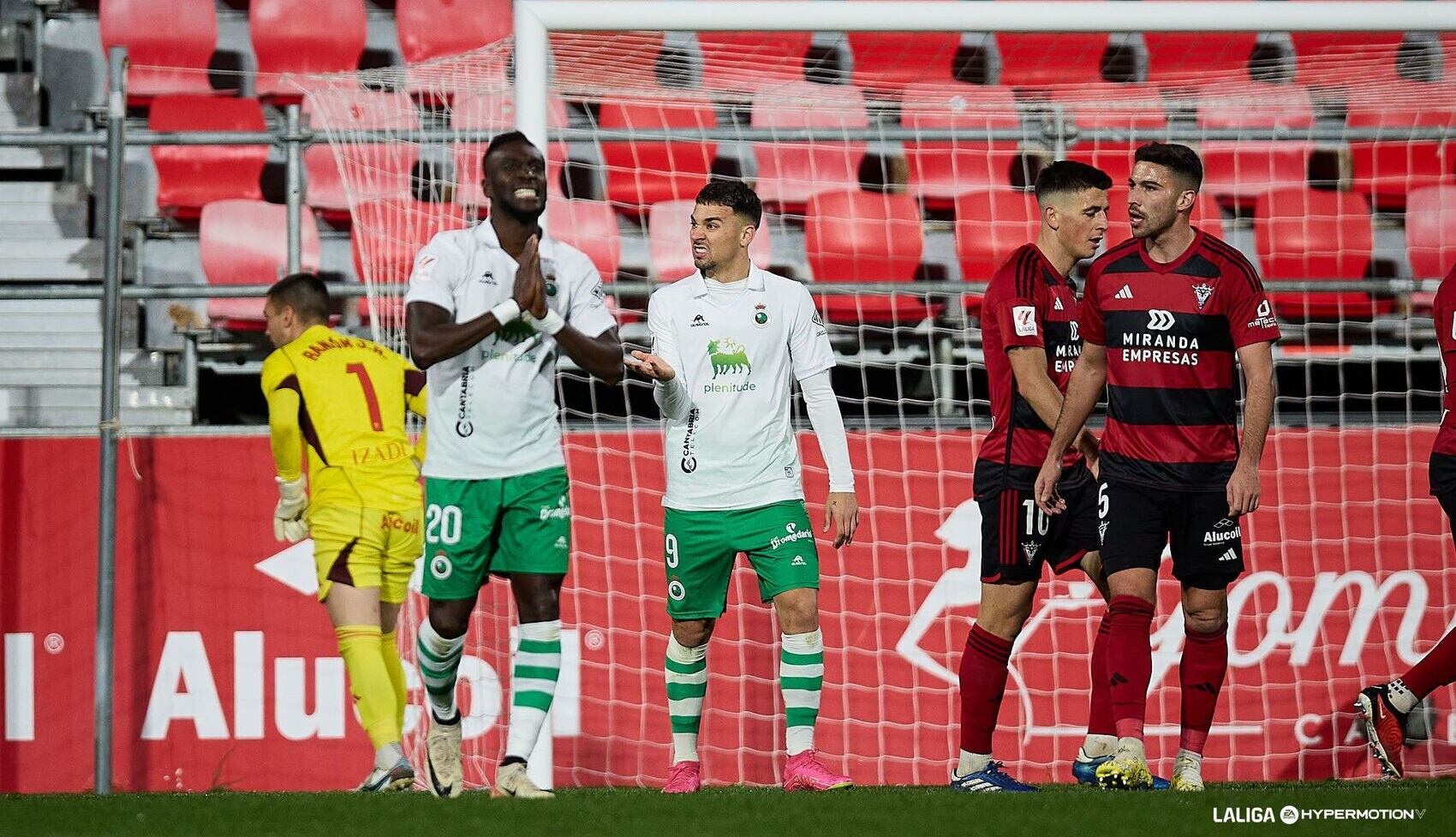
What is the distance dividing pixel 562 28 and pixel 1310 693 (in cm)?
397

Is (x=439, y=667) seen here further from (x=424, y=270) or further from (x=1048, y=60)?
(x=1048, y=60)

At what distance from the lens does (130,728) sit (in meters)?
6.45

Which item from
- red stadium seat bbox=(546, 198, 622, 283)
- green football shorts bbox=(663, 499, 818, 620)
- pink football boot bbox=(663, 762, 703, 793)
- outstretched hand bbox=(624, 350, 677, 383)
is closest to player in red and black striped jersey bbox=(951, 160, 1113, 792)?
green football shorts bbox=(663, 499, 818, 620)

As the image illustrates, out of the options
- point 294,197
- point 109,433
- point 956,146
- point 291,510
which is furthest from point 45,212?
point 956,146

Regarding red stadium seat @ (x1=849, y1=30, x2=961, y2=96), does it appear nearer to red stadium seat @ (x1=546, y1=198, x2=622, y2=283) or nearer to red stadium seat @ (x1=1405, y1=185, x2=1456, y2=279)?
red stadium seat @ (x1=546, y1=198, x2=622, y2=283)

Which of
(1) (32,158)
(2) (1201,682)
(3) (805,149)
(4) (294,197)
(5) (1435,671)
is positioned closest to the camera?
(2) (1201,682)

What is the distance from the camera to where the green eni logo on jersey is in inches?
193

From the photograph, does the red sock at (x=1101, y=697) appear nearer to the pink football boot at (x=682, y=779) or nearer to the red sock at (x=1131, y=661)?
the red sock at (x=1131, y=661)

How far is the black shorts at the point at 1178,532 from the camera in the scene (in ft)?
15.4

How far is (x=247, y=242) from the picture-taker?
872 centimetres

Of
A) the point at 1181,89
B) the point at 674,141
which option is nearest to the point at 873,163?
the point at 674,141

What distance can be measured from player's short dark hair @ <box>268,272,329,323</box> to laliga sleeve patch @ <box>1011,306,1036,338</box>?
2.59 meters

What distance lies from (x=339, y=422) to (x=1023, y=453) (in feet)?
7.98

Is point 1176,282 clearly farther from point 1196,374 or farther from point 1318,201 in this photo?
point 1318,201
